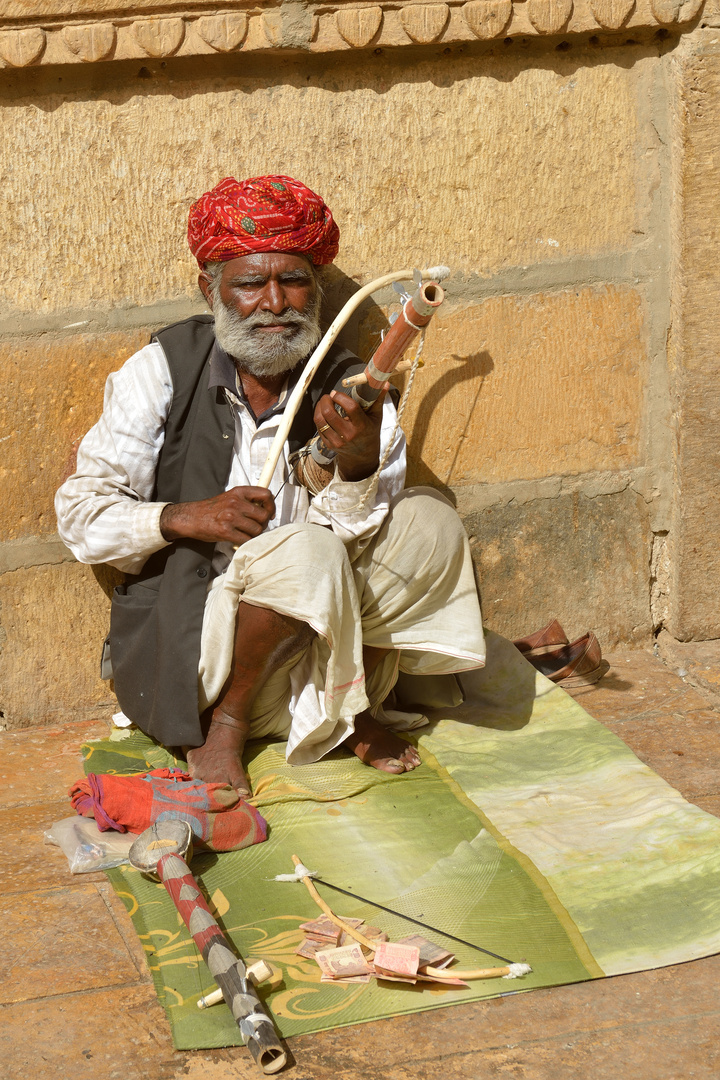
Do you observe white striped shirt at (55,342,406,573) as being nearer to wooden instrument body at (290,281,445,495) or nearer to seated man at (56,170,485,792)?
seated man at (56,170,485,792)

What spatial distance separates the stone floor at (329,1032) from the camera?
199cm

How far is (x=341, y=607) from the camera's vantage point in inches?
114

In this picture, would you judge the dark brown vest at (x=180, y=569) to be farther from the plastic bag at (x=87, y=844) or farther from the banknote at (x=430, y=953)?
the banknote at (x=430, y=953)

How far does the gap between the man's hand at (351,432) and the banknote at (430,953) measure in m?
1.24

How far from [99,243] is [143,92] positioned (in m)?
0.44

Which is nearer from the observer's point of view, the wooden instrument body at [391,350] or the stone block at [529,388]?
the wooden instrument body at [391,350]

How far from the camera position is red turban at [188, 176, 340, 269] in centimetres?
299

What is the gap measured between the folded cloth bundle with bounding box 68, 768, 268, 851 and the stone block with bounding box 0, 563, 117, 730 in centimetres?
69

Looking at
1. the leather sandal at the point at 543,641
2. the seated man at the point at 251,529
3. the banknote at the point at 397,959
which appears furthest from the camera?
the leather sandal at the point at 543,641

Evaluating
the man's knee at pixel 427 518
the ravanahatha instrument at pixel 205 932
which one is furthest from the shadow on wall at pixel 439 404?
the ravanahatha instrument at pixel 205 932

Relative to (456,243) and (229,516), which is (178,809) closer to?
(229,516)

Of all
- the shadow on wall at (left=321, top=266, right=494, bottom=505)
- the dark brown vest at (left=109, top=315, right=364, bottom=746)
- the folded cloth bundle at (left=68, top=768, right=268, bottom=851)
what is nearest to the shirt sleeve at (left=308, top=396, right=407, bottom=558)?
the dark brown vest at (left=109, top=315, right=364, bottom=746)

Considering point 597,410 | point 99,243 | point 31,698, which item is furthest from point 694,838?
point 99,243

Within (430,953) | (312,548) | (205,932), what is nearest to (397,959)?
(430,953)
